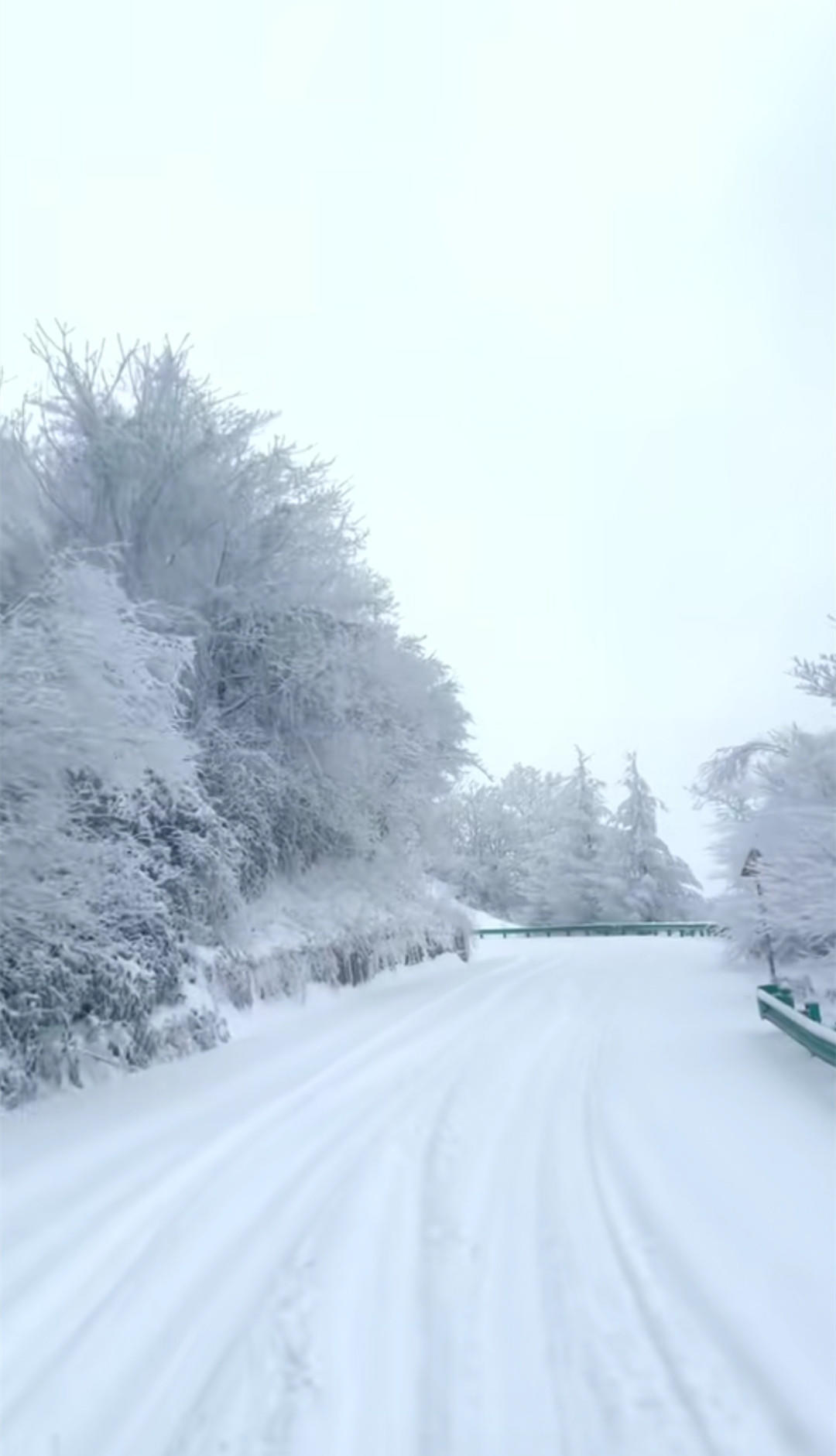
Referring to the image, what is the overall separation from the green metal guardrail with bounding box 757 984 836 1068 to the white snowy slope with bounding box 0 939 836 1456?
1.10 feet

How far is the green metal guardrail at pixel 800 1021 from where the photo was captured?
28.9ft

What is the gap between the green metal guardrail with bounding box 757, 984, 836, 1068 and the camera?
881 cm

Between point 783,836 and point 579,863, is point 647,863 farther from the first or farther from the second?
point 783,836

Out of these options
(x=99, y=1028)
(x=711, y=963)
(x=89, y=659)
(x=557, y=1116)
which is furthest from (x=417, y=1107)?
(x=711, y=963)

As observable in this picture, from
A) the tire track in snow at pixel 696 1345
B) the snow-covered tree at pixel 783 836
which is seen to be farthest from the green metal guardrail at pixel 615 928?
the tire track in snow at pixel 696 1345

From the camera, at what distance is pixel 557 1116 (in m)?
7.39

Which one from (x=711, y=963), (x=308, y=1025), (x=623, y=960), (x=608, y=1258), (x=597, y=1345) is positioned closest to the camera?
(x=597, y=1345)

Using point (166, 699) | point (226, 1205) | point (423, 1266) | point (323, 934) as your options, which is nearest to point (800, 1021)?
point (423, 1266)

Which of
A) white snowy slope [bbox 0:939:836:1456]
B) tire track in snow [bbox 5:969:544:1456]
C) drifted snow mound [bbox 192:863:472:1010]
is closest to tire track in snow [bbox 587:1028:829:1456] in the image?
white snowy slope [bbox 0:939:836:1456]

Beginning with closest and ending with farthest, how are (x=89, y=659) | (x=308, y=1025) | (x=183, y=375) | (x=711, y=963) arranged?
1. (x=89, y=659)
2. (x=308, y=1025)
3. (x=183, y=375)
4. (x=711, y=963)

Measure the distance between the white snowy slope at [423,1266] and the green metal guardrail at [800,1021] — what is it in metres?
0.33

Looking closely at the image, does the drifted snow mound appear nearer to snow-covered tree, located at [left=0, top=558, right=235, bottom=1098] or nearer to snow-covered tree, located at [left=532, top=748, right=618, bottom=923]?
snow-covered tree, located at [left=0, top=558, right=235, bottom=1098]

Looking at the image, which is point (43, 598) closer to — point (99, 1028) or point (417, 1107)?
point (99, 1028)

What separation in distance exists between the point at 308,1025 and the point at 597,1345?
9882mm
